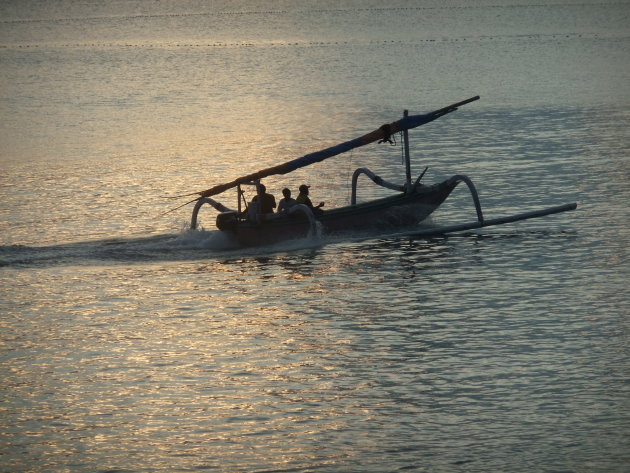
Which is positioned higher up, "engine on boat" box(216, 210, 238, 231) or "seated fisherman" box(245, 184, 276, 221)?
"seated fisherman" box(245, 184, 276, 221)

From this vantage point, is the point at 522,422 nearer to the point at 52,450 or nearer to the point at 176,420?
the point at 176,420

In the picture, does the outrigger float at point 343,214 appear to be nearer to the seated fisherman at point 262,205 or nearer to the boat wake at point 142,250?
the seated fisherman at point 262,205

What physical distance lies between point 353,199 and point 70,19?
557 feet

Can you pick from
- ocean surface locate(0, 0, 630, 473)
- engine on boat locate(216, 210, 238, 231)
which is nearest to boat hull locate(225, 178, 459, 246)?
engine on boat locate(216, 210, 238, 231)

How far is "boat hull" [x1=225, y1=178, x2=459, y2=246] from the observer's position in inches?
1297

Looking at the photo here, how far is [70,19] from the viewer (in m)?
196

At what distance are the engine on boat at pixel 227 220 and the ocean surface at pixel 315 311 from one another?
809 millimetres

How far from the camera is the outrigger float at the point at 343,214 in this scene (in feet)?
108

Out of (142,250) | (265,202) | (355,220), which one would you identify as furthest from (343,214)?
(142,250)

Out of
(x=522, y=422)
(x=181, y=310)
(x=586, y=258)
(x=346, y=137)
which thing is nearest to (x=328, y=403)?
(x=522, y=422)

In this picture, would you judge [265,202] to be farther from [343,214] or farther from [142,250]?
[142,250]

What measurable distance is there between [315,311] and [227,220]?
20.1ft

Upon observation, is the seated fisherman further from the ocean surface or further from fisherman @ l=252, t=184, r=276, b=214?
the ocean surface

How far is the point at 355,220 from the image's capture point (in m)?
33.6
